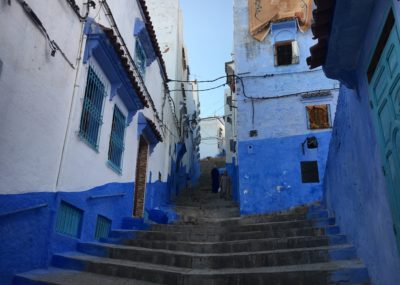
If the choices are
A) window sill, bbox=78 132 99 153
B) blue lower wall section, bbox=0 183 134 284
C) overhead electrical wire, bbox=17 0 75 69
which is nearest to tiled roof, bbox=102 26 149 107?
overhead electrical wire, bbox=17 0 75 69

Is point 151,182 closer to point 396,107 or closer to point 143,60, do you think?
point 143,60

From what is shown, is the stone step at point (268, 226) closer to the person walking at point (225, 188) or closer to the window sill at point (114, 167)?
the window sill at point (114, 167)

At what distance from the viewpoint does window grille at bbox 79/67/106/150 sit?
6.74m

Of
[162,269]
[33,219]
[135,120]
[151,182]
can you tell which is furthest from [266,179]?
[33,219]

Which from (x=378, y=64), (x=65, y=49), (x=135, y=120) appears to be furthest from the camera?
(x=135, y=120)

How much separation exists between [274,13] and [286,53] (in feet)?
5.50

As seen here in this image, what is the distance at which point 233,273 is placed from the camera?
488 cm

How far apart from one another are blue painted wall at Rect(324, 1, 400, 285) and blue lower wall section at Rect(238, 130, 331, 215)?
18.5ft

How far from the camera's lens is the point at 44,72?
5.30 m

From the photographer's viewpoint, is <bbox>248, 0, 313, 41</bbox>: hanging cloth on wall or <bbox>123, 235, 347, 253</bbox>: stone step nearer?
<bbox>123, 235, 347, 253</bbox>: stone step

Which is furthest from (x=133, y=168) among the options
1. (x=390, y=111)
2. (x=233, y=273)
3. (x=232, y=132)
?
(x=232, y=132)

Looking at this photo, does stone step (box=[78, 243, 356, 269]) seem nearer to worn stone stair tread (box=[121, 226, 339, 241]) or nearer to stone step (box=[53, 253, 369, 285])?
stone step (box=[53, 253, 369, 285])

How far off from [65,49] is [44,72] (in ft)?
2.80

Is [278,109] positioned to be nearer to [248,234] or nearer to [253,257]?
[248,234]
